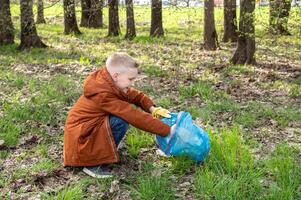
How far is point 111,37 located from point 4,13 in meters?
4.31

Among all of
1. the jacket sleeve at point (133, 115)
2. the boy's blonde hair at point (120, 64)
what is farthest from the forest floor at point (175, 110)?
the boy's blonde hair at point (120, 64)

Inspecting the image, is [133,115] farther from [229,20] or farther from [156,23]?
[156,23]

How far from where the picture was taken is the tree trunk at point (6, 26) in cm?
1461

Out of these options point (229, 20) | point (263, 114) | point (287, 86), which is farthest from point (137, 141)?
point (229, 20)

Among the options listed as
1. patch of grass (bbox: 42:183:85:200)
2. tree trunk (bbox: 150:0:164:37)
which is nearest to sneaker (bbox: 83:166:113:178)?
patch of grass (bbox: 42:183:85:200)

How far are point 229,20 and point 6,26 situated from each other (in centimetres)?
734

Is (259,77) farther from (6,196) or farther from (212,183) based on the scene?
(6,196)

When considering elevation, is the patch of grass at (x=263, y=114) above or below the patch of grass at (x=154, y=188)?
above

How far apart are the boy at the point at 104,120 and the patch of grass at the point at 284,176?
3.46 feet

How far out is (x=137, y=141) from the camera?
507 cm

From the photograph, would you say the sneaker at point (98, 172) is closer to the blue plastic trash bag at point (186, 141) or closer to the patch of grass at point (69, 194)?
the patch of grass at point (69, 194)

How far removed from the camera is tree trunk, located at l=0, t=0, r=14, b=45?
1461 cm

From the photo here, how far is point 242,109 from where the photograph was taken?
6.78 metres


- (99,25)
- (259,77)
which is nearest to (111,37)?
(99,25)
